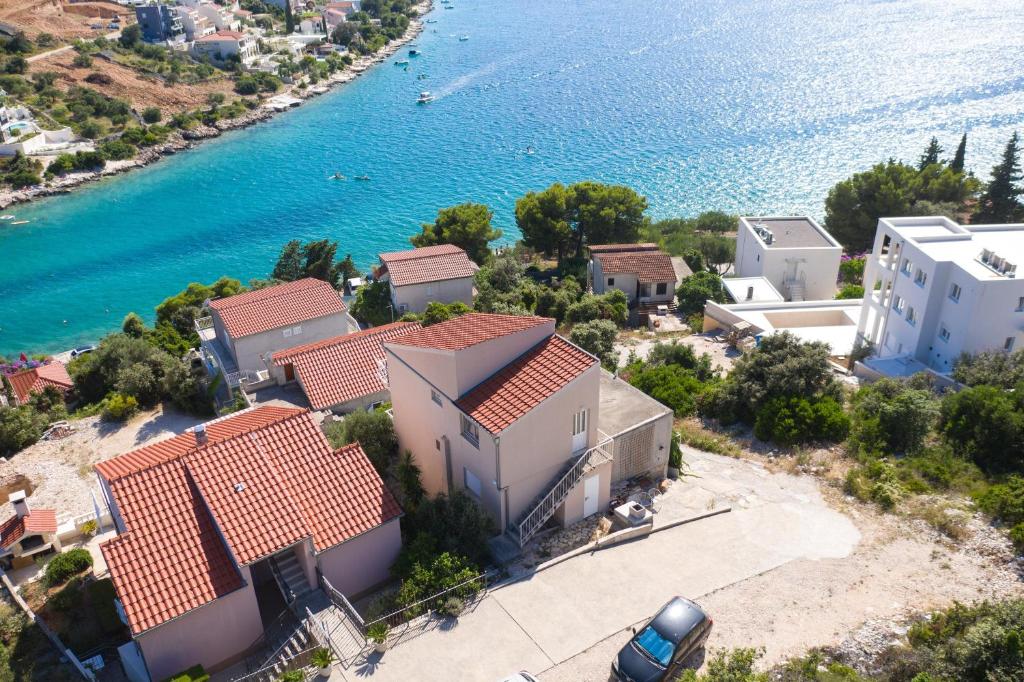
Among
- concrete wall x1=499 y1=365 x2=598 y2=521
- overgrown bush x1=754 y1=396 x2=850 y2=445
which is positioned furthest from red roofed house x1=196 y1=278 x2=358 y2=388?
overgrown bush x1=754 y1=396 x2=850 y2=445

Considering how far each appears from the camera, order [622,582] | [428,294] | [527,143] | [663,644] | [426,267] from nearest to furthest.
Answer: [663,644], [622,582], [428,294], [426,267], [527,143]

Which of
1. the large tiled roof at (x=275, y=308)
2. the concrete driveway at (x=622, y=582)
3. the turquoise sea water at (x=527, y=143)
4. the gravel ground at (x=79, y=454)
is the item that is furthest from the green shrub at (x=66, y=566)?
the turquoise sea water at (x=527, y=143)

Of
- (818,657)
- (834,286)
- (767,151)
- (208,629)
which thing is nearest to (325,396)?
(208,629)

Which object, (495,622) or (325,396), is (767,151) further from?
(495,622)

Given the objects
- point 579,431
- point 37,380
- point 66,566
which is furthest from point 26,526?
point 37,380

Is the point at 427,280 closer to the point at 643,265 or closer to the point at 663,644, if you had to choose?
the point at 643,265

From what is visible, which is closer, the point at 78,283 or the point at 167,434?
the point at 167,434

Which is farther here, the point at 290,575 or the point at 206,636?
the point at 290,575

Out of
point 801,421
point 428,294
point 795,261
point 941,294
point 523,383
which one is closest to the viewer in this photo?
point 523,383
